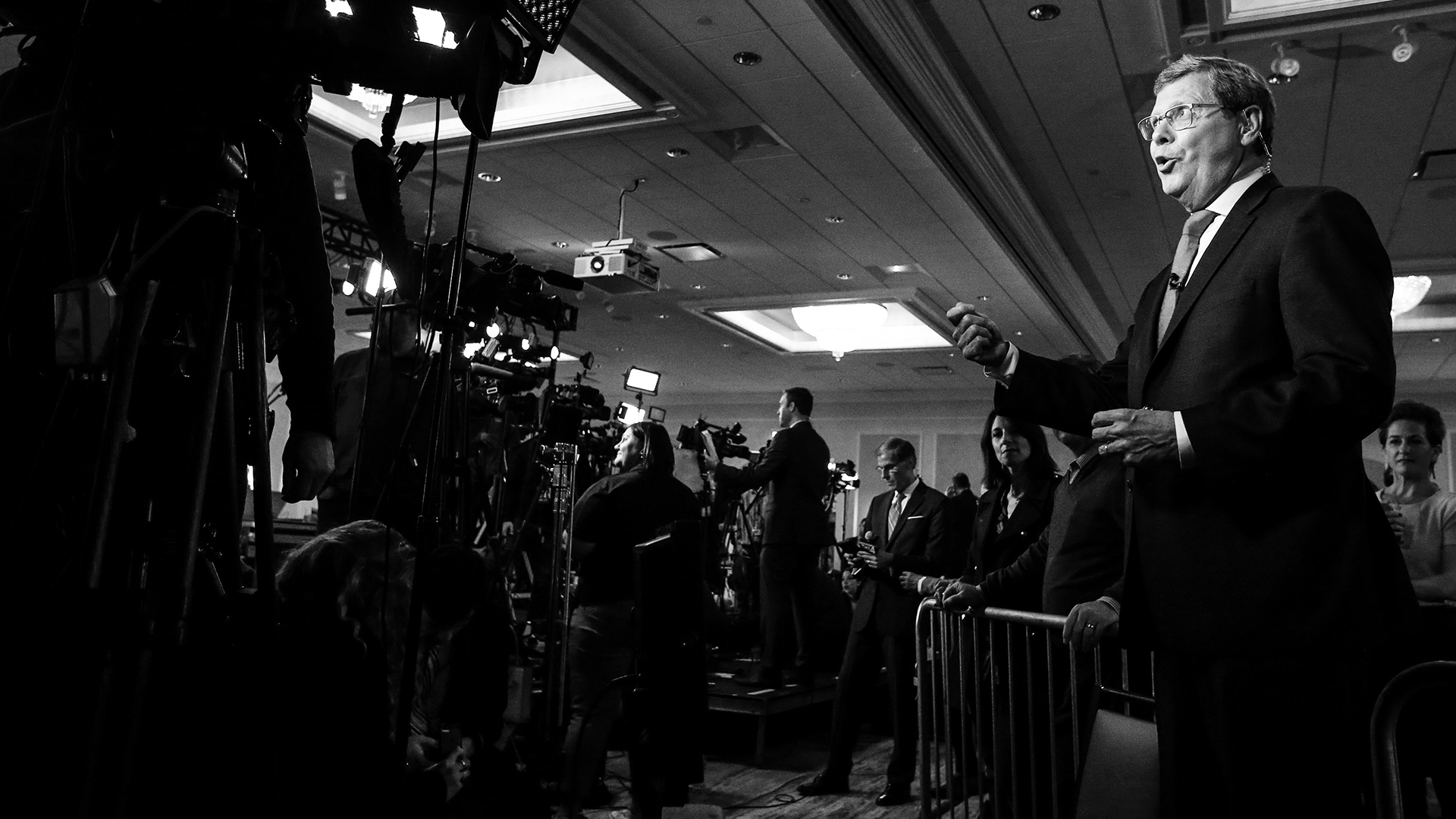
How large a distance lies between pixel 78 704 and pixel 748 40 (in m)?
4.30

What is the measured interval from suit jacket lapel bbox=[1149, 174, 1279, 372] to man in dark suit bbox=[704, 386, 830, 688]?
3.93 meters

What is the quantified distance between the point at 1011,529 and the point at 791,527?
2230mm

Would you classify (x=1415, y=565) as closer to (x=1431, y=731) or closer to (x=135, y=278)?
(x=1431, y=731)

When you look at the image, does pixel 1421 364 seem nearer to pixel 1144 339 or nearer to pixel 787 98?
pixel 787 98

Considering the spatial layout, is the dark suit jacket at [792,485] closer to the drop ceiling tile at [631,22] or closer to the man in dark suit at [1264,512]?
the drop ceiling tile at [631,22]

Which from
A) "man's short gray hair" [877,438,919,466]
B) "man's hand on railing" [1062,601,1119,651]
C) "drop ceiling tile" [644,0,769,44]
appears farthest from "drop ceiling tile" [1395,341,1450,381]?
"man's hand on railing" [1062,601,1119,651]

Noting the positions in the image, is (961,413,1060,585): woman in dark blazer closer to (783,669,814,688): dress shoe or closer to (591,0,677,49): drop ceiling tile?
(783,669,814,688): dress shoe

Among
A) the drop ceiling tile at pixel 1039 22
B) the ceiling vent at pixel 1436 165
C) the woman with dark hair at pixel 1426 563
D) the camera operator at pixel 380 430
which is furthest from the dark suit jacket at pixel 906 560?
the ceiling vent at pixel 1436 165

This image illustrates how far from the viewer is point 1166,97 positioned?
1.45 m

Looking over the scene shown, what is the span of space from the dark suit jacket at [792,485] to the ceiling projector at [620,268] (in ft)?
6.32

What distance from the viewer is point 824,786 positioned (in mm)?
3943

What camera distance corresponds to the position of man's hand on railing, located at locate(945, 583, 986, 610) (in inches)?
101

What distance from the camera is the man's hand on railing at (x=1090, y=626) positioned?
1.78m

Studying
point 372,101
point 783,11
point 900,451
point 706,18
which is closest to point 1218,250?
point 900,451
